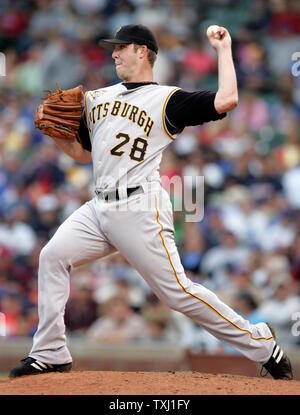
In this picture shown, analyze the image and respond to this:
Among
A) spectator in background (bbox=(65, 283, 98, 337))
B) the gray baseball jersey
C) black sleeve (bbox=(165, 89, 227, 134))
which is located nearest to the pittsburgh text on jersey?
the gray baseball jersey

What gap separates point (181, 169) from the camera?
30.3 ft

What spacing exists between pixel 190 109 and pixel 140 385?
1478mm

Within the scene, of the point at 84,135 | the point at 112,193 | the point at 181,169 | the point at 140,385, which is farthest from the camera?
the point at 181,169

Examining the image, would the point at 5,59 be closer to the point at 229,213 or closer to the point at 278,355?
the point at 229,213

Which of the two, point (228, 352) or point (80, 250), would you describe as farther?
point (228, 352)

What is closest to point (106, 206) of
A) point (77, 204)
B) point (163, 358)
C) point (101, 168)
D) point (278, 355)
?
point (101, 168)

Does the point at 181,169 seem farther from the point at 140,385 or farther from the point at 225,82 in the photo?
the point at 140,385

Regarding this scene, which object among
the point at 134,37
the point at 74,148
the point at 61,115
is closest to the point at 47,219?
the point at 74,148

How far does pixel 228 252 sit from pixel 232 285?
0.74 m

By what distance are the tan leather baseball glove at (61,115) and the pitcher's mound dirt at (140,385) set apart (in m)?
1.39

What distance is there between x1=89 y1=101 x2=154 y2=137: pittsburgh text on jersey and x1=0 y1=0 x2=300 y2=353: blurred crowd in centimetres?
296

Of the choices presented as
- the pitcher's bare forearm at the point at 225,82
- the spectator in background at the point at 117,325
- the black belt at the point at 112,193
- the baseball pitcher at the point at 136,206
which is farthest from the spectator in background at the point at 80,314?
the pitcher's bare forearm at the point at 225,82

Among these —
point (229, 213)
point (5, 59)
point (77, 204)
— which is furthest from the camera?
point (5, 59)

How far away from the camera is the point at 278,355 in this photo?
4.30m
